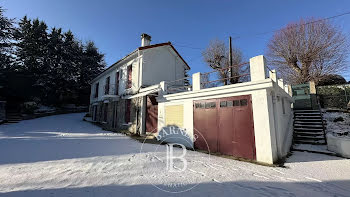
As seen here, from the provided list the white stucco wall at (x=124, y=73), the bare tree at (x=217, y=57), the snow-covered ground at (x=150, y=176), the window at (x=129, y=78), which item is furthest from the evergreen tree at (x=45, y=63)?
the bare tree at (x=217, y=57)

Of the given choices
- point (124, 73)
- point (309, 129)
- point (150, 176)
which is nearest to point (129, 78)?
point (124, 73)

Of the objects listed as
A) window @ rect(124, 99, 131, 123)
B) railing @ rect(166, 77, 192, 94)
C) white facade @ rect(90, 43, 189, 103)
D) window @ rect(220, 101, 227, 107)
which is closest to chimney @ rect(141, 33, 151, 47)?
white facade @ rect(90, 43, 189, 103)

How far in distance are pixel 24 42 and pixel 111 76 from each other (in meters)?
15.6

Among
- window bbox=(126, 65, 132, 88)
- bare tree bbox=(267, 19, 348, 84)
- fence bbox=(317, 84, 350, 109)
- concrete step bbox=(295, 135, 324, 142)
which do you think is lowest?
concrete step bbox=(295, 135, 324, 142)

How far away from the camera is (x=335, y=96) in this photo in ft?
37.9

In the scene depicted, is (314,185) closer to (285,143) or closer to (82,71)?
(285,143)

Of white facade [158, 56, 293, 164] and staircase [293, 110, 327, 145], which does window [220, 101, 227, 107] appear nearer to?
white facade [158, 56, 293, 164]

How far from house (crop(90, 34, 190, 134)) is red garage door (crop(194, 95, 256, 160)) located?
3.50m

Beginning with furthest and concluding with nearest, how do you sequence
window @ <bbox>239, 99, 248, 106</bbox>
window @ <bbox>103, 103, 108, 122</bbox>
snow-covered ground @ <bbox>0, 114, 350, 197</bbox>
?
1. window @ <bbox>103, 103, 108, 122</bbox>
2. window @ <bbox>239, 99, 248, 106</bbox>
3. snow-covered ground @ <bbox>0, 114, 350, 197</bbox>

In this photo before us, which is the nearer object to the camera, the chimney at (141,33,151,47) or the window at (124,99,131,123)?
the window at (124,99,131,123)

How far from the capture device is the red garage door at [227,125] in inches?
214

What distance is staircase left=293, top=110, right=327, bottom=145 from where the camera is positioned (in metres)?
7.46

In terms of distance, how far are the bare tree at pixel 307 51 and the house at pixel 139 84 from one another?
10.4 meters

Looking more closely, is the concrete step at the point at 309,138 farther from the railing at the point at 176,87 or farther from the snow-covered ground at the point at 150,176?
the railing at the point at 176,87
